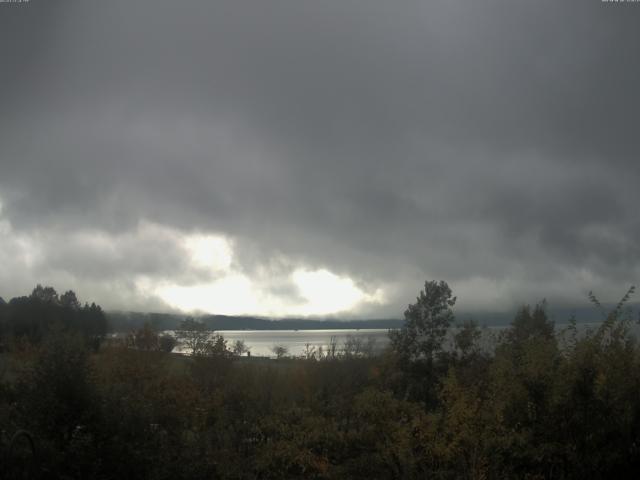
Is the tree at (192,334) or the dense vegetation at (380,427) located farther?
the tree at (192,334)

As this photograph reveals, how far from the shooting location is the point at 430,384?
1237 inches

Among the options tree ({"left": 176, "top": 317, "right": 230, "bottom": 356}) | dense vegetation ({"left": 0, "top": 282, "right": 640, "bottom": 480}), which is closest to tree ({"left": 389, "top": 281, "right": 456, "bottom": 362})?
tree ({"left": 176, "top": 317, "right": 230, "bottom": 356})

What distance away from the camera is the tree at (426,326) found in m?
34.0

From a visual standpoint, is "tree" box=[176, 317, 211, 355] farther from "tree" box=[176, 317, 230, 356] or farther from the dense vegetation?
the dense vegetation

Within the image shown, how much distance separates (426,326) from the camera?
113 feet

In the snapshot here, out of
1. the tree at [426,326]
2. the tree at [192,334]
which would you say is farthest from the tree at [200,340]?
the tree at [426,326]

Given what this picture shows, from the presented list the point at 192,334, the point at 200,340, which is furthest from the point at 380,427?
the point at 192,334

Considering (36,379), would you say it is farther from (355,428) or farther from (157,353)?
(157,353)

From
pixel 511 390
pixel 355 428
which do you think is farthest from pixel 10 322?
pixel 511 390

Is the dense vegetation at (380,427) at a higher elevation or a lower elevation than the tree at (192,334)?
lower

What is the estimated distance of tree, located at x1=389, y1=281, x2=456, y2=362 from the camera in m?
34.0

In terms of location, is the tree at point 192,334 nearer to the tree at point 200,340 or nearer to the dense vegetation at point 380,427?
the tree at point 200,340

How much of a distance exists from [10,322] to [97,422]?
1765 inches

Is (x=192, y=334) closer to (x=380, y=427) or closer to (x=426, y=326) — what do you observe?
(x=426, y=326)
